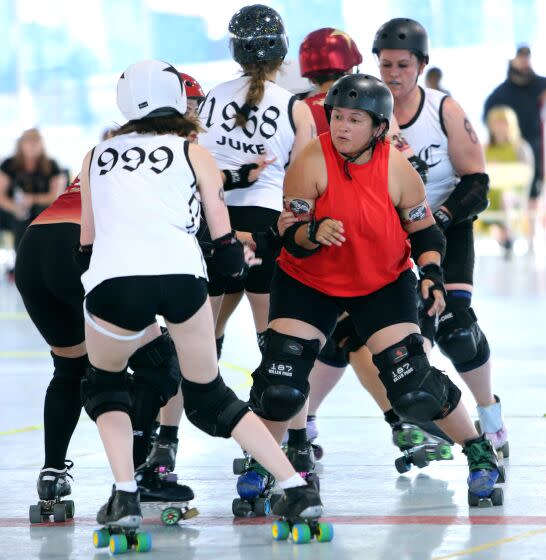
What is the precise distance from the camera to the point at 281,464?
11.1 ft

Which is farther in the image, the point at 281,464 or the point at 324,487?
the point at 324,487

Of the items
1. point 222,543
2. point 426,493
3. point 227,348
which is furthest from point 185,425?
point 227,348

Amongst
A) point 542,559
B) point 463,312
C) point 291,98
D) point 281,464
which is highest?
point 291,98

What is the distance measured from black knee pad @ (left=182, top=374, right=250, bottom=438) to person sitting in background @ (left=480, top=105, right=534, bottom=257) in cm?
1119

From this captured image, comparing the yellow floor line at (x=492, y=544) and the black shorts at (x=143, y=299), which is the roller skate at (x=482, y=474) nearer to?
the yellow floor line at (x=492, y=544)

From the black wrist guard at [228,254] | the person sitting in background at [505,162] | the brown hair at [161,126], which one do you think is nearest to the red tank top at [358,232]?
the black wrist guard at [228,254]

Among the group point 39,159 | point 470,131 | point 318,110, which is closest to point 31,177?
point 39,159

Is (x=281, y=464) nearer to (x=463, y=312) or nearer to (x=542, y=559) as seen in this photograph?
(x=542, y=559)

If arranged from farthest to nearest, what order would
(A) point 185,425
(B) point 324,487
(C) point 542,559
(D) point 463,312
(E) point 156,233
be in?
1. (A) point 185,425
2. (D) point 463,312
3. (B) point 324,487
4. (E) point 156,233
5. (C) point 542,559

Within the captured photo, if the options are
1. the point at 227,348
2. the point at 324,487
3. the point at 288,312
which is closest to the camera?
the point at 288,312

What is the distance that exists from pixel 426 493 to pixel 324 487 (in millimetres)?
346

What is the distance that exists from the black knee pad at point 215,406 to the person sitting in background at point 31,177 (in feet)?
26.9

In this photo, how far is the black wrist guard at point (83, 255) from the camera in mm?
3549

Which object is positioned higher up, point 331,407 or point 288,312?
point 288,312
